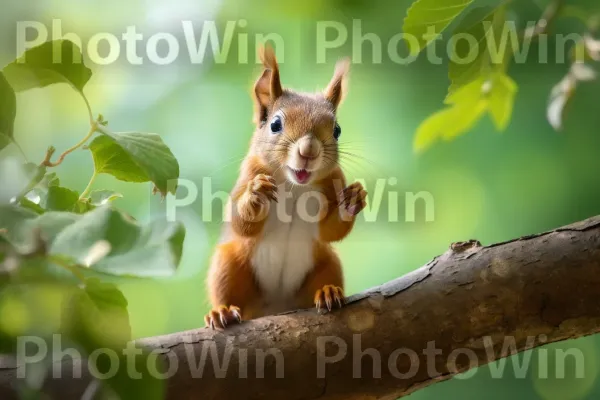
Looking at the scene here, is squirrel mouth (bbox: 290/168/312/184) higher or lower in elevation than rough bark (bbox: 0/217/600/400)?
higher

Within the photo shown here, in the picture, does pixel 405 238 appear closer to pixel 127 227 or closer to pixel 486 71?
pixel 486 71

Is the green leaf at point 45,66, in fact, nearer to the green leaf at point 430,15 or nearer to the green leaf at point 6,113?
the green leaf at point 6,113

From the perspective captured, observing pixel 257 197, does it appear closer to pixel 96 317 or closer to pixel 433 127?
pixel 433 127

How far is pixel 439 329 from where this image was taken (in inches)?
60.5

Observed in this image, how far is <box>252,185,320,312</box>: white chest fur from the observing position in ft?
7.09

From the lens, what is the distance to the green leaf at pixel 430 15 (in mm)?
1077

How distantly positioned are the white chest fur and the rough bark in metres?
0.55

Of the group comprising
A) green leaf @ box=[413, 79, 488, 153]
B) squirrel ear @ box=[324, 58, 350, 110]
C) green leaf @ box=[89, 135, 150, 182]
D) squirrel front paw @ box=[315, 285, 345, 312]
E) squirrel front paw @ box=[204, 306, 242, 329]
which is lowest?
squirrel front paw @ box=[204, 306, 242, 329]

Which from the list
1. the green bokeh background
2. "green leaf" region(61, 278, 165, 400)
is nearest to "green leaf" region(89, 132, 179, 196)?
"green leaf" region(61, 278, 165, 400)

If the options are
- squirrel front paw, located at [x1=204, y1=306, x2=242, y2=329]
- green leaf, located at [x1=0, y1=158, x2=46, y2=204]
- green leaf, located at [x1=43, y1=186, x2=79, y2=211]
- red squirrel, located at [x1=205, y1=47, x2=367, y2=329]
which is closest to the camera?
green leaf, located at [x1=0, y1=158, x2=46, y2=204]

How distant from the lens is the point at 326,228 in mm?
2143

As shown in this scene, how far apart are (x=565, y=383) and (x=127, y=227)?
9.54ft

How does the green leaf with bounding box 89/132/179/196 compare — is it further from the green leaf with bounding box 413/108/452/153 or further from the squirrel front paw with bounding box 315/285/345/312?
the squirrel front paw with bounding box 315/285/345/312

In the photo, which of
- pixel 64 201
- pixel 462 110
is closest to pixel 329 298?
pixel 462 110
